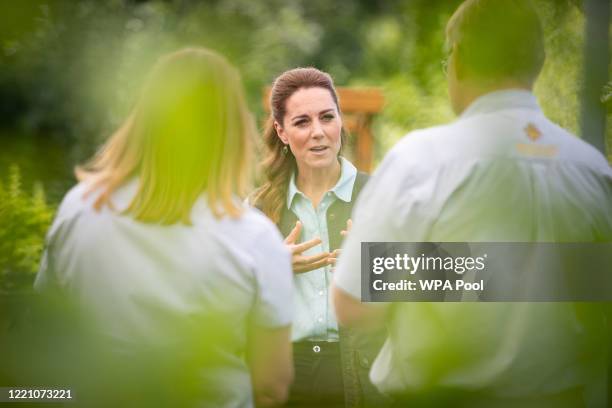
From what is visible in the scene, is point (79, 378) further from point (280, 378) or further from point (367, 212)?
point (367, 212)

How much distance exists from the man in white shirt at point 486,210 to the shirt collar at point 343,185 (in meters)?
0.51

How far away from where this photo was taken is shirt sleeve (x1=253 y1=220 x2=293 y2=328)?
1.46 metres

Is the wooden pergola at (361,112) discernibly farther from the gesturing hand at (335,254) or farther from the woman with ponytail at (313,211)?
the gesturing hand at (335,254)

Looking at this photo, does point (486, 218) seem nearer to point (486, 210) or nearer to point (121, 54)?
point (486, 210)

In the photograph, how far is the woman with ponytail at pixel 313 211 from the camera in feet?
6.64

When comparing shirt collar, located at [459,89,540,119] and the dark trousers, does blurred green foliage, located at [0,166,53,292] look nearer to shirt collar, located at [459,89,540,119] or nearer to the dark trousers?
the dark trousers

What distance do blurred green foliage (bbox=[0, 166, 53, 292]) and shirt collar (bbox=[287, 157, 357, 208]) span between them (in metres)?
0.70

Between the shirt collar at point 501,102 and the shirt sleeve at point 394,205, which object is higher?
the shirt collar at point 501,102

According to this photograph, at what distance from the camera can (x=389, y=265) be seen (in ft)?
5.66

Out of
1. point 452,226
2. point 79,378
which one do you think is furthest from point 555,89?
point 79,378

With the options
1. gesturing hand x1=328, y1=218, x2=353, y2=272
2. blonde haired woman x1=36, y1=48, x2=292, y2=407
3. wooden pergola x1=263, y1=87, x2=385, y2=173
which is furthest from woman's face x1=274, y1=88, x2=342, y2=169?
blonde haired woman x1=36, y1=48, x2=292, y2=407

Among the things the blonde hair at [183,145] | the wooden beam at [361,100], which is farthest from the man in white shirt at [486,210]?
the wooden beam at [361,100]

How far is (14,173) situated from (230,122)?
34.9 inches

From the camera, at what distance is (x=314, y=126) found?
2.12 metres
